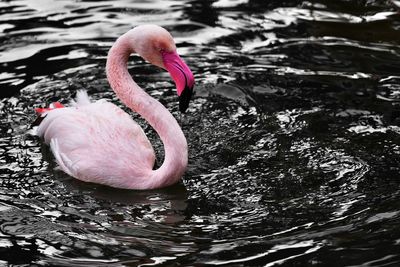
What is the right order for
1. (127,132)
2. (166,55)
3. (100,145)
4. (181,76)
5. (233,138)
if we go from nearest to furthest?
(181,76), (166,55), (100,145), (127,132), (233,138)

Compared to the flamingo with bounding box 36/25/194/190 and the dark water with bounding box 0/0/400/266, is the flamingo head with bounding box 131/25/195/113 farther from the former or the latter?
the dark water with bounding box 0/0/400/266

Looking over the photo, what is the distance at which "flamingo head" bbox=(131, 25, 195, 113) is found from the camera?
6.45m

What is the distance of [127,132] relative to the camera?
22.8ft

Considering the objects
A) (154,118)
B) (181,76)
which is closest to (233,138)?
(154,118)

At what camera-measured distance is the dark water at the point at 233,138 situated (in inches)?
227

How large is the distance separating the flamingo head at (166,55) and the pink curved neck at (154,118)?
0.16m

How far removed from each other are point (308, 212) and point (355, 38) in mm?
4244

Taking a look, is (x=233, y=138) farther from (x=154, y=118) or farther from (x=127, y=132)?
(x=127, y=132)

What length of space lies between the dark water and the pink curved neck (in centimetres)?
16

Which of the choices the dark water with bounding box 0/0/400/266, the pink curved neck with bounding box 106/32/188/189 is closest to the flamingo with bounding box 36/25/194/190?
the pink curved neck with bounding box 106/32/188/189

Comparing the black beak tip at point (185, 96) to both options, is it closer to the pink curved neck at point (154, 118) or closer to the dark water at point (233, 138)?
the pink curved neck at point (154, 118)

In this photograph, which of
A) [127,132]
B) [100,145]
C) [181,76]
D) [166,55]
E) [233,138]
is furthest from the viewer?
[233,138]

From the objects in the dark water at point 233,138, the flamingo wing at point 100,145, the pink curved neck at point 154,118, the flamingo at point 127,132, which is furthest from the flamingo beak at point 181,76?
the dark water at point 233,138

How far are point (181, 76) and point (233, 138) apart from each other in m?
1.18
